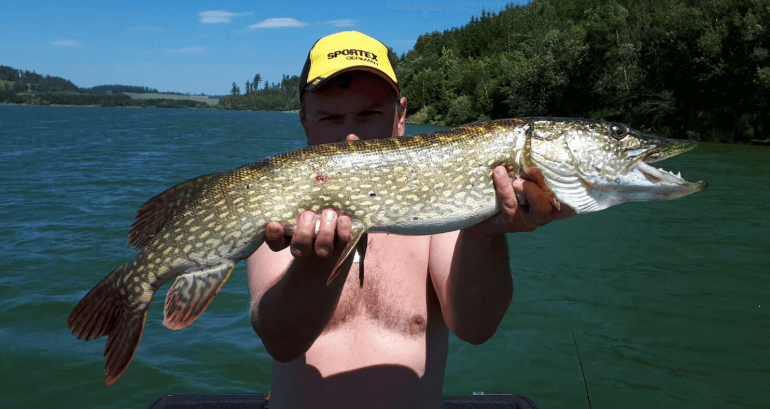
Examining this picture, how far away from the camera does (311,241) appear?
7.55 feet

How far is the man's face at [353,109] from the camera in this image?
294 cm

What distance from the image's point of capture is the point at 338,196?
235cm

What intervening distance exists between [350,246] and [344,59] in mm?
1075

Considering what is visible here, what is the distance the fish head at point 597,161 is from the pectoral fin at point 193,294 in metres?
1.37

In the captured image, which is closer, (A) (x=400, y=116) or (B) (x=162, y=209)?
(B) (x=162, y=209)

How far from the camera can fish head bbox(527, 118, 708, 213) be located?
242cm

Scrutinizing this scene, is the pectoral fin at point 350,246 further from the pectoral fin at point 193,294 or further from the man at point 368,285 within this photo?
the pectoral fin at point 193,294

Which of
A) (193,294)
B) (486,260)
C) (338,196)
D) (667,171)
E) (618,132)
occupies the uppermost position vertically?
(618,132)

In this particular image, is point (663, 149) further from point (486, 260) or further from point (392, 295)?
point (392, 295)

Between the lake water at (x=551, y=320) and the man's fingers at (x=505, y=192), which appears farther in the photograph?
the lake water at (x=551, y=320)

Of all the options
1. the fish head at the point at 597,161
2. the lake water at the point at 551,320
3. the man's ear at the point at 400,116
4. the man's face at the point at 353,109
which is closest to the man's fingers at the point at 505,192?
the fish head at the point at 597,161

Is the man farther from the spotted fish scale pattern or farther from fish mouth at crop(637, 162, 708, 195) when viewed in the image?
fish mouth at crop(637, 162, 708, 195)

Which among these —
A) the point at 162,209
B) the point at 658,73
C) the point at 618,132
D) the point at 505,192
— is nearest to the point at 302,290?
the point at 162,209

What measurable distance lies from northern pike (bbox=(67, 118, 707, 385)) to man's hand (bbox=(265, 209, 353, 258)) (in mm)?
39
